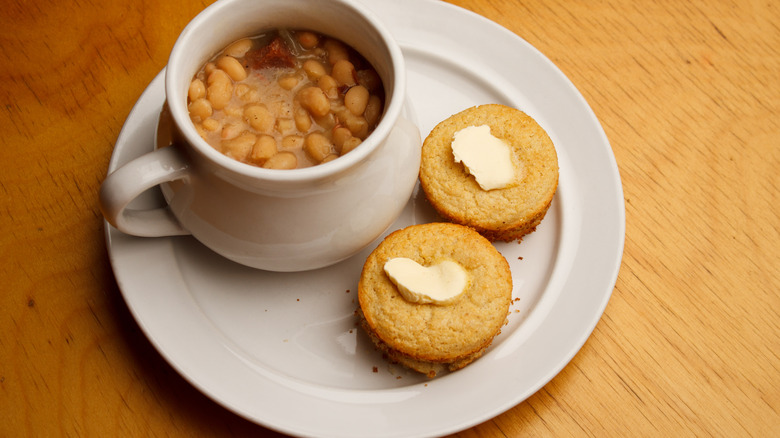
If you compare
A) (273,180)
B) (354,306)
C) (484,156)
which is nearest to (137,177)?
(273,180)

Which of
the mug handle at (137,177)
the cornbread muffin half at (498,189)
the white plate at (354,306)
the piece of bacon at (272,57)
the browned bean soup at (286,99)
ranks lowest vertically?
the white plate at (354,306)

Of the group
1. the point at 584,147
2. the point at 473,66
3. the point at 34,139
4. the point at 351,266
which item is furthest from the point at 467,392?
the point at 34,139

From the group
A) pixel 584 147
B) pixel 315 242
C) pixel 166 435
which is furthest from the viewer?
pixel 584 147

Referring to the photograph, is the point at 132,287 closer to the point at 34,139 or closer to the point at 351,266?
the point at 351,266

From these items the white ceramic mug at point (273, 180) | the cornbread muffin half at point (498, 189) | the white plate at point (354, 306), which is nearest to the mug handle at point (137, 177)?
the white ceramic mug at point (273, 180)

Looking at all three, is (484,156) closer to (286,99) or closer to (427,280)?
(427,280)

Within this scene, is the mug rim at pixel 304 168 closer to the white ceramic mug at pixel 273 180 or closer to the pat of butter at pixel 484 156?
the white ceramic mug at pixel 273 180

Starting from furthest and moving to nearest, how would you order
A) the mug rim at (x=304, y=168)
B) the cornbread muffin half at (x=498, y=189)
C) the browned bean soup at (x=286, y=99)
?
the cornbread muffin half at (x=498, y=189) < the browned bean soup at (x=286, y=99) < the mug rim at (x=304, y=168)

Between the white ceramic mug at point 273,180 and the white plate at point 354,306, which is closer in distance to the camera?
the white ceramic mug at point 273,180
